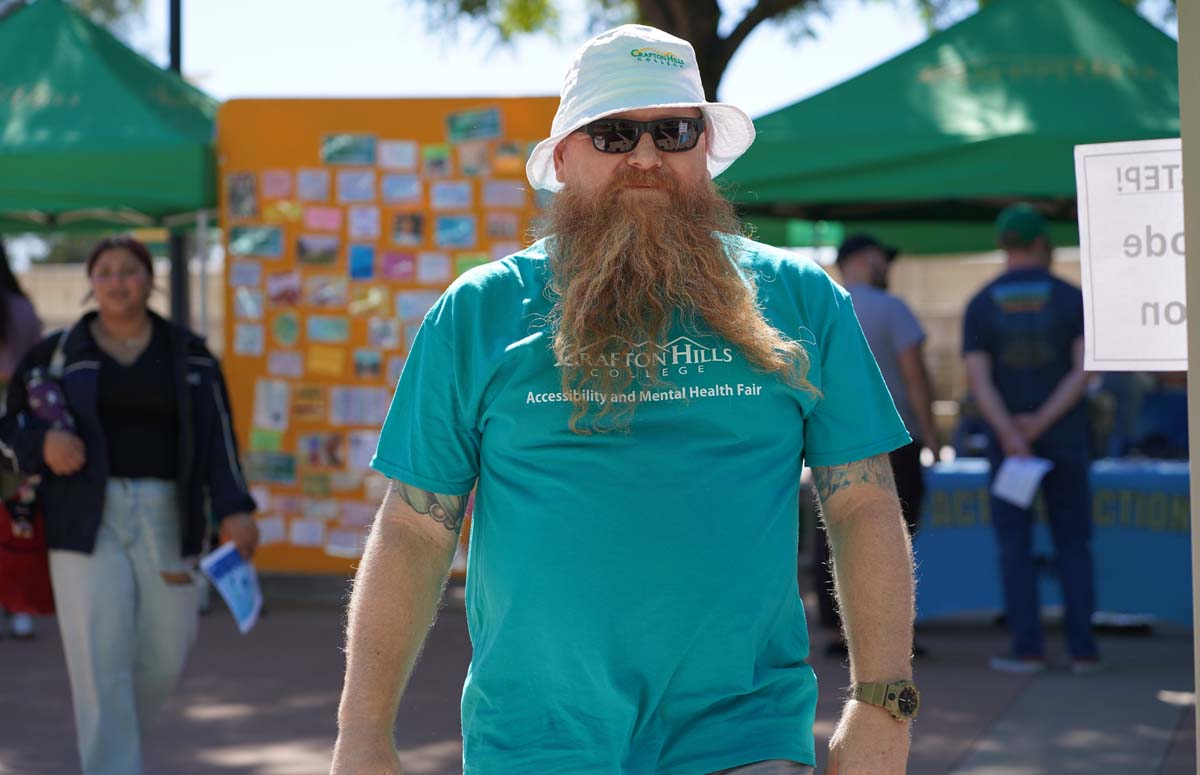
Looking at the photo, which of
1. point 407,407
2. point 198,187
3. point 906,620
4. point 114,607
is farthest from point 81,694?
point 198,187

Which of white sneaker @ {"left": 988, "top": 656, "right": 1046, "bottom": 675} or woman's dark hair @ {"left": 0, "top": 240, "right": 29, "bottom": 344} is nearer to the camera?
white sneaker @ {"left": 988, "top": 656, "right": 1046, "bottom": 675}

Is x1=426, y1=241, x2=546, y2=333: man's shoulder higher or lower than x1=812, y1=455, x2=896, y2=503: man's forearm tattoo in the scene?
higher

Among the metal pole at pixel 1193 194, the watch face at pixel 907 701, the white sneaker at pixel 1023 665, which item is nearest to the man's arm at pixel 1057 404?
the white sneaker at pixel 1023 665

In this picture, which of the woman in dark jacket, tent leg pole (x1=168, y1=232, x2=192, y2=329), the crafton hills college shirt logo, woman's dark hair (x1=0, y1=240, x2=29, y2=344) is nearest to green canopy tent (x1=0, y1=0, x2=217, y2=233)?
woman's dark hair (x1=0, y1=240, x2=29, y2=344)

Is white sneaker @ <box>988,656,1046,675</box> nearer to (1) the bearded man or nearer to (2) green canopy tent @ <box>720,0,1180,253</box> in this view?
(2) green canopy tent @ <box>720,0,1180,253</box>

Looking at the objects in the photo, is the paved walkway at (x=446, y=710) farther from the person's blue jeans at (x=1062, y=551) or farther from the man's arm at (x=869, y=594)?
the man's arm at (x=869, y=594)

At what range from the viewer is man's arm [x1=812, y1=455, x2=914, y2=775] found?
2.47m

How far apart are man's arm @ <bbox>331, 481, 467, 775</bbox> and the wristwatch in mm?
678

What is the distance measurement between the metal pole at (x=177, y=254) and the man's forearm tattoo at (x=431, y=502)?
9277 mm

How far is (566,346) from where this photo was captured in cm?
253

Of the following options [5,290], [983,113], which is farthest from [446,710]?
[983,113]

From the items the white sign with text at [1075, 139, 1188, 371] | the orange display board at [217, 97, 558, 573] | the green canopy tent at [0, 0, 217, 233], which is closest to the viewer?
the white sign with text at [1075, 139, 1188, 371]

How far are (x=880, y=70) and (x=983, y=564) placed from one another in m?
2.60

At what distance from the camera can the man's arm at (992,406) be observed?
25.0ft
